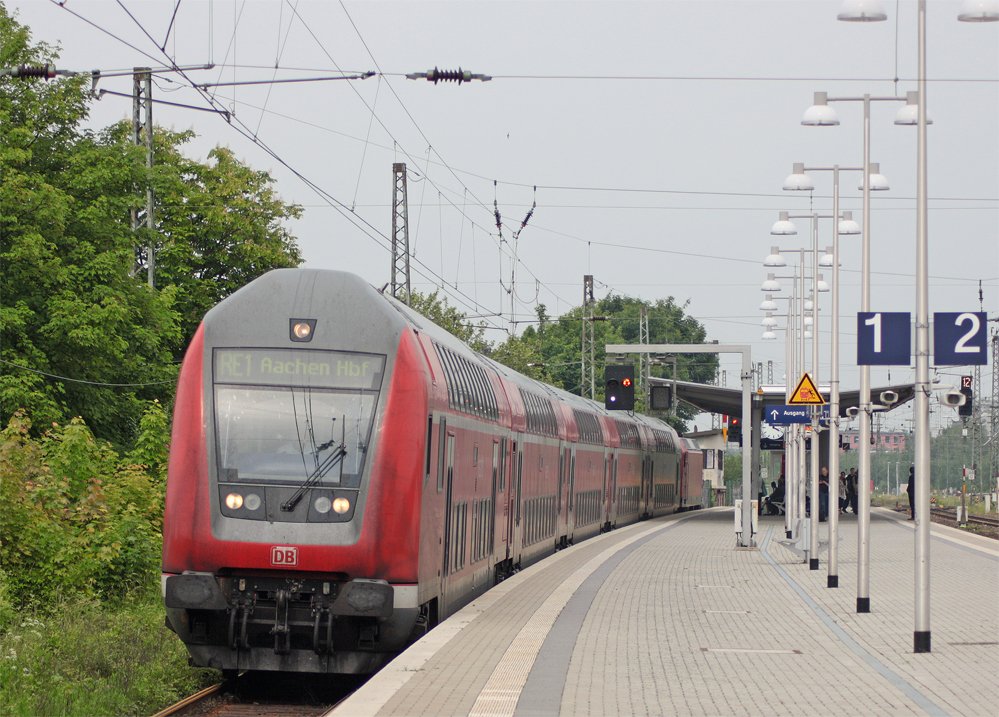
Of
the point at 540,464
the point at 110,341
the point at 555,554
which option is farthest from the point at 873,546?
the point at 110,341

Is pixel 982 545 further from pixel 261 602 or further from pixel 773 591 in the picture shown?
pixel 261 602

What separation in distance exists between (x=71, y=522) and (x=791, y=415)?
41.9ft

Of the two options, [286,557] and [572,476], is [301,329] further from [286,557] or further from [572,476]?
[572,476]

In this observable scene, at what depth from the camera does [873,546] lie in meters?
34.2

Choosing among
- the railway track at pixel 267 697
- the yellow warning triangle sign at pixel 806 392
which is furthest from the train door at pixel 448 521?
the yellow warning triangle sign at pixel 806 392

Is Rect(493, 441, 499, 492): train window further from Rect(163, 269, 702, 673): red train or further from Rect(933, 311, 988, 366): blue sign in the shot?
Rect(933, 311, 988, 366): blue sign

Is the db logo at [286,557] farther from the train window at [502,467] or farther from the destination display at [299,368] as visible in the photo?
the train window at [502,467]

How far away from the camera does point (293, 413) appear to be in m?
13.6

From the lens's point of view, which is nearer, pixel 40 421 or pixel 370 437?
pixel 370 437

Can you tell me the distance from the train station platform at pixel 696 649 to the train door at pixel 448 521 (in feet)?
1.56

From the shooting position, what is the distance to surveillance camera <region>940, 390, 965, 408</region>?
581 inches

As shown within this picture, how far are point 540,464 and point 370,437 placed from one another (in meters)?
12.9

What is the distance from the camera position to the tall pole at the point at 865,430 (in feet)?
60.6

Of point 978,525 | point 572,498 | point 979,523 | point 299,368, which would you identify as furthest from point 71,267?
point 979,523
